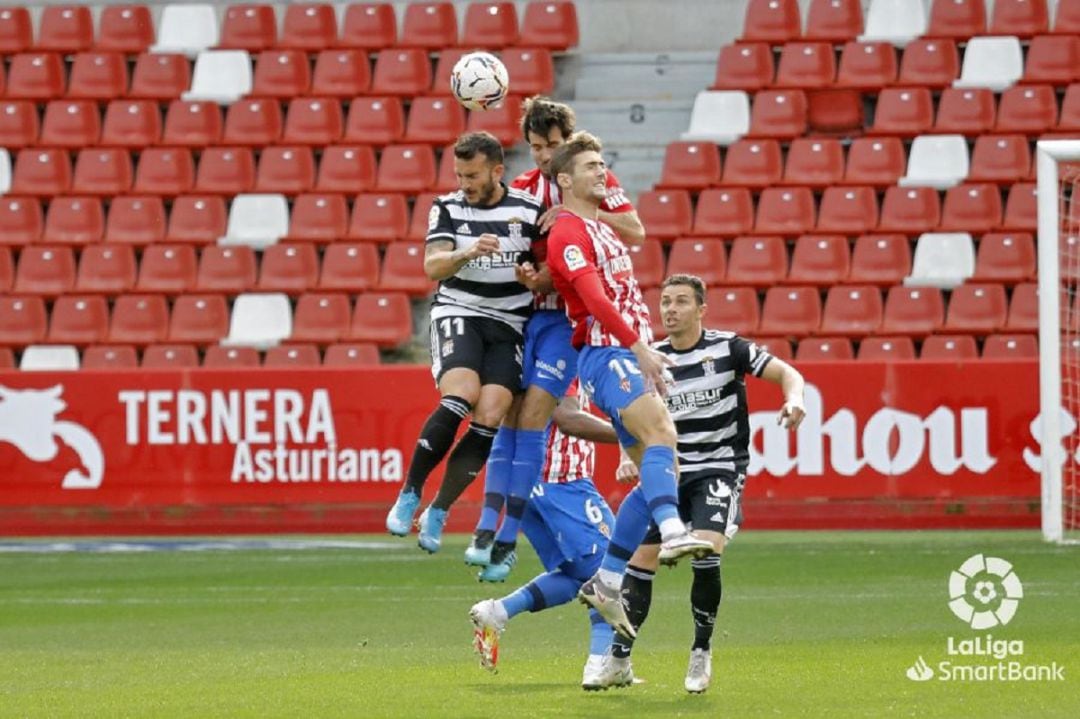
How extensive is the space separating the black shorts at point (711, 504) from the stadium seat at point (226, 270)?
1206cm

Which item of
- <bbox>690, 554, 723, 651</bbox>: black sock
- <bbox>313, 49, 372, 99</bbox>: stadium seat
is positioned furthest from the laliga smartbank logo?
<bbox>313, 49, 372, 99</bbox>: stadium seat

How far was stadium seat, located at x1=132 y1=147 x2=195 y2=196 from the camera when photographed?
21.2m

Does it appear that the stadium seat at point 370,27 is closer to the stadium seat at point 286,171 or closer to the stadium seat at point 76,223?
the stadium seat at point 286,171

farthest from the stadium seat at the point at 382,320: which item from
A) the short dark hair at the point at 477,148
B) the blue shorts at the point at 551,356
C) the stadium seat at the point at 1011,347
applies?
the short dark hair at the point at 477,148

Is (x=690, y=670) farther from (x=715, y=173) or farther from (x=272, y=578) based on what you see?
(x=715, y=173)

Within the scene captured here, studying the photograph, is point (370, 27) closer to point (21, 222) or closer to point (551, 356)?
point (21, 222)

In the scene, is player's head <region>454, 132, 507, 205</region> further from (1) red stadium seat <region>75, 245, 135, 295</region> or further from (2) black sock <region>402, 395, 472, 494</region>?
(1) red stadium seat <region>75, 245, 135, 295</region>

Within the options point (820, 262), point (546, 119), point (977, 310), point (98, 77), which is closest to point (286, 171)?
point (98, 77)

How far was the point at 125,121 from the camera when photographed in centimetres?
2183

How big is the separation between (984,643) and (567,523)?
206cm

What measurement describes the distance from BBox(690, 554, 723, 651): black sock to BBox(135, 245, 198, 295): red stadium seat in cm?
1246

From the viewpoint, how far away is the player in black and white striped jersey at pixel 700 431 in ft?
28.0

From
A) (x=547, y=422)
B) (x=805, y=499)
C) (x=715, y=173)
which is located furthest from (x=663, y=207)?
(x=547, y=422)

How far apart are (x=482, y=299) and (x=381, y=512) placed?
8.19 metres
